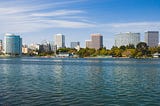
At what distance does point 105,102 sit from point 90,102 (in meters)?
1.39

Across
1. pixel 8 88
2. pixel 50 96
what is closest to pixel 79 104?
pixel 50 96

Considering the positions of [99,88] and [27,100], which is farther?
[99,88]

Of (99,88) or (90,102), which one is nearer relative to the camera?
(90,102)

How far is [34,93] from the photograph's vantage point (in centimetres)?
3388

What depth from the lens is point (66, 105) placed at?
2770 centimetres

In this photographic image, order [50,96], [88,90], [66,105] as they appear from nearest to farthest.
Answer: [66,105] < [50,96] < [88,90]

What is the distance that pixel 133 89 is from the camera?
38.2m

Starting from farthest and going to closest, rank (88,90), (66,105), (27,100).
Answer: (88,90)
(27,100)
(66,105)

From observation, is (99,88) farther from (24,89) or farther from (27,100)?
(27,100)

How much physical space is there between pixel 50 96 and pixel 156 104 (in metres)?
10.5

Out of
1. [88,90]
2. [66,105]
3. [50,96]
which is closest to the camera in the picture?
[66,105]

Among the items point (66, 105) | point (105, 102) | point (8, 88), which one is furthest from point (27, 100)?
point (8, 88)

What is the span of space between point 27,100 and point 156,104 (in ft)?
38.7

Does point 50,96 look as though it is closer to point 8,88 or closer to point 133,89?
point 8,88
